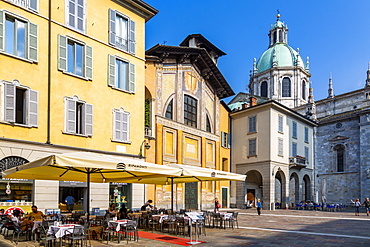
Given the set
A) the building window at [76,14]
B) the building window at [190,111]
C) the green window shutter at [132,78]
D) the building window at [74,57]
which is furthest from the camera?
the building window at [190,111]

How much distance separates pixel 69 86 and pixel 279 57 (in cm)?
6209

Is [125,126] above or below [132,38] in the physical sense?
below

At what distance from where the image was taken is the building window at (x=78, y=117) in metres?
16.5

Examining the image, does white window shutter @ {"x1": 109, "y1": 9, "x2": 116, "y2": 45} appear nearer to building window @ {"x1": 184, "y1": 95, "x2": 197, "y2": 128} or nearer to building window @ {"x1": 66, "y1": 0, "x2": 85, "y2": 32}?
building window @ {"x1": 66, "y1": 0, "x2": 85, "y2": 32}

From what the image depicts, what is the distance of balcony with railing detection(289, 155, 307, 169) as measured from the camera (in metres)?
33.8

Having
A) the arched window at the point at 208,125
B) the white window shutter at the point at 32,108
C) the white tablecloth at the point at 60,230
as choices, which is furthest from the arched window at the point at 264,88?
the white tablecloth at the point at 60,230

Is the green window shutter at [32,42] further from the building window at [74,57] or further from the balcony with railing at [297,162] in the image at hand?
the balcony with railing at [297,162]

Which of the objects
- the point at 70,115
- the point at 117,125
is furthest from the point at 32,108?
the point at 117,125

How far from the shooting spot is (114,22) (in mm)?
19469

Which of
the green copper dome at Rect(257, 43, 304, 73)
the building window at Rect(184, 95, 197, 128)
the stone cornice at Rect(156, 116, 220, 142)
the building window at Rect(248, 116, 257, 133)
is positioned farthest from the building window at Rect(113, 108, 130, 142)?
the green copper dome at Rect(257, 43, 304, 73)

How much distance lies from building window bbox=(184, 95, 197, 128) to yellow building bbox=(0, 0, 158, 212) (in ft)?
23.5

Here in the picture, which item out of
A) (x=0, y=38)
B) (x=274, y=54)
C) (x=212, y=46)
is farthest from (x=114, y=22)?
(x=274, y=54)

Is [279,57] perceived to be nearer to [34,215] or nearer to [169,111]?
[169,111]

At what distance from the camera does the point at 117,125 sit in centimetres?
1917
